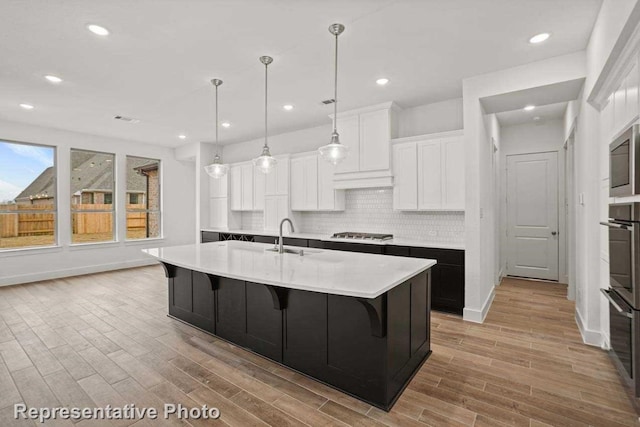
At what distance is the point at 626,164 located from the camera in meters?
2.01

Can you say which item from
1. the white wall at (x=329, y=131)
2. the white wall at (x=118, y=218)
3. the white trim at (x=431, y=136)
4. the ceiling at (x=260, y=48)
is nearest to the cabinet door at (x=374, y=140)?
the white trim at (x=431, y=136)

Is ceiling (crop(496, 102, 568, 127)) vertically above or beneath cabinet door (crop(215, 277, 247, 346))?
above

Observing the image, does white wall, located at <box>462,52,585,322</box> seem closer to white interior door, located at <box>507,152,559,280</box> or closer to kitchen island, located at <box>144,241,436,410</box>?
kitchen island, located at <box>144,241,436,410</box>

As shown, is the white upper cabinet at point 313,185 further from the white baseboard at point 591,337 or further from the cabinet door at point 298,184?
the white baseboard at point 591,337

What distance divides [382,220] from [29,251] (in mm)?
6310

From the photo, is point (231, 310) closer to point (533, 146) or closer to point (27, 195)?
point (27, 195)

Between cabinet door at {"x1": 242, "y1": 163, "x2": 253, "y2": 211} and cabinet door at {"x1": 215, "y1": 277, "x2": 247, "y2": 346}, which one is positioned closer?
cabinet door at {"x1": 215, "y1": 277, "x2": 247, "y2": 346}

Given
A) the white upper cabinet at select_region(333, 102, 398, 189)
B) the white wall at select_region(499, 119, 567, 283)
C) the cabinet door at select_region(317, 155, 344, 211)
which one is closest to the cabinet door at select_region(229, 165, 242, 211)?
the cabinet door at select_region(317, 155, 344, 211)

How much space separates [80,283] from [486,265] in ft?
21.9

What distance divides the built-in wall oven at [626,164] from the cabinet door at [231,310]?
2924 mm

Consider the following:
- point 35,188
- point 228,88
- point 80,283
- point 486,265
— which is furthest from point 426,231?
point 35,188

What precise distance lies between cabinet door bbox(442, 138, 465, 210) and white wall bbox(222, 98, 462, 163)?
516mm

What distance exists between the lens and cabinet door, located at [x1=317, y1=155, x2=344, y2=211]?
5.27 m

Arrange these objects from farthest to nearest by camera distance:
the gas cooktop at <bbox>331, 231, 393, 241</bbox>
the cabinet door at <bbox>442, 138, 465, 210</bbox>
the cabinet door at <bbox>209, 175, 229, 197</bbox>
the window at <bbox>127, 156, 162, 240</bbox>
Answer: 1. the window at <bbox>127, 156, 162, 240</bbox>
2. the cabinet door at <bbox>209, 175, 229, 197</bbox>
3. the gas cooktop at <bbox>331, 231, 393, 241</bbox>
4. the cabinet door at <bbox>442, 138, 465, 210</bbox>
